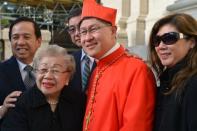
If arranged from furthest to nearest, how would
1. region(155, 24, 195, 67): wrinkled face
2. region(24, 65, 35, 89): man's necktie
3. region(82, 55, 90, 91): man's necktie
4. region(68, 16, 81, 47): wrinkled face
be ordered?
Result: region(68, 16, 81, 47): wrinkled face, region(82, 55, 90, 91): man's necktie, region(24, 65, 35, 89): man's necktie, region(155, 24, 195, 67): wrinkled face

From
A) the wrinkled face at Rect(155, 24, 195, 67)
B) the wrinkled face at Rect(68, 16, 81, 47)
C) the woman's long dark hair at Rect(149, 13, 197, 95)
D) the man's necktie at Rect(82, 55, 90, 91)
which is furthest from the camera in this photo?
the wrinkled face at Rect(68, 16, 81, 47)

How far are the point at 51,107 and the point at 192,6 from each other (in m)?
5.34

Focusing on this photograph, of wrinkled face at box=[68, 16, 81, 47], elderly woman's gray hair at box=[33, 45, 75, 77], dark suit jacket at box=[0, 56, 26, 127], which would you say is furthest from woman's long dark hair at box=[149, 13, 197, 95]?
wrinkled face at box=[68, 16, 81, 47]

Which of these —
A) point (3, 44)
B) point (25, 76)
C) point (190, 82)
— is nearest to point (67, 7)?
point (3, 44)

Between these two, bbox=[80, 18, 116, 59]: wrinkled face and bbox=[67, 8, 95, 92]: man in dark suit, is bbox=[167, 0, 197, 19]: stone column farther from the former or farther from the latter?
bbox=[80, 18, 116, 59]: wrinkled face

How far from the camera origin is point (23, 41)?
3.50 meters

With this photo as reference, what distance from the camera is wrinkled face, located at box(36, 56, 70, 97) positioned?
279cm

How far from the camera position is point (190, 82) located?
2.38 m

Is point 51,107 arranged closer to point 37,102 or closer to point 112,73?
point 37,102

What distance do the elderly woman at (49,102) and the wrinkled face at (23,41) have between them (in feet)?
2.19

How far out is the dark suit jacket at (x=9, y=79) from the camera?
325 centimetres

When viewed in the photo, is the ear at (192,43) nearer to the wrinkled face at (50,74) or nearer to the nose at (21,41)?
the wrinkled face at (50,74)

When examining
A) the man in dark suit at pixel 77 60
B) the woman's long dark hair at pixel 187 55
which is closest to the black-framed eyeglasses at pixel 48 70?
the man in dark suit at pixel 77 60

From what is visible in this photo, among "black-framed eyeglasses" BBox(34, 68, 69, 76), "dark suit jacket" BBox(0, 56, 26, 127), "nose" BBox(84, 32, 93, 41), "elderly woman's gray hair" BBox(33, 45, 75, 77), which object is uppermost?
"nose" BBox(84, 32, 93, 41)
